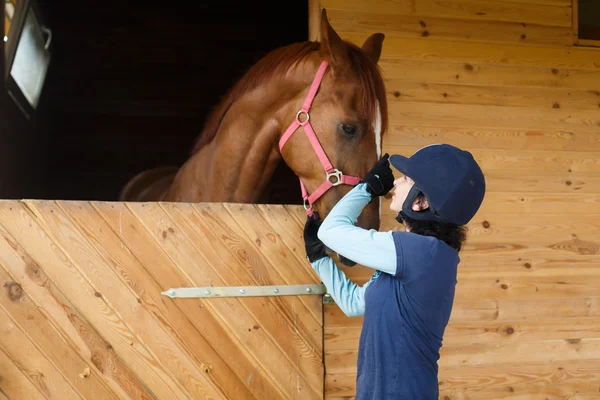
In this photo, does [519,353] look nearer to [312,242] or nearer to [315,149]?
[312,242]

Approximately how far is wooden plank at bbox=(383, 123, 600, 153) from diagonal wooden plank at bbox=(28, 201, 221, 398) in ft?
3.77

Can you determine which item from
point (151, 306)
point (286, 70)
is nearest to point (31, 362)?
point (151, 306)

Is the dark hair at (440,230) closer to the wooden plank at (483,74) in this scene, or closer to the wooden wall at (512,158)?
the wooden wall at (512,158)

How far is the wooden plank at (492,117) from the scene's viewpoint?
2314 mm

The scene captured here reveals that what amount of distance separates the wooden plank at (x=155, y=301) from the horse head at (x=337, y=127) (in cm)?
54

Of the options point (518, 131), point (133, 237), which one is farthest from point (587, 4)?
point (133, 237)

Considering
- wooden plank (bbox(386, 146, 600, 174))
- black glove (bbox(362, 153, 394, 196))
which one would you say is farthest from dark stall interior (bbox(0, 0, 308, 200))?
black glove (bbox(362, 153, 394, 196))

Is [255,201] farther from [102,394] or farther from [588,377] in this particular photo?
[588,377]

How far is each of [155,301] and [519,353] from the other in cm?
152

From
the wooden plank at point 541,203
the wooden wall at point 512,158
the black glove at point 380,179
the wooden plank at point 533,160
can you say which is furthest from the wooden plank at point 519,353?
the black glove at point 380,179

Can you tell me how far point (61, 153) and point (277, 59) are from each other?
3.83 metres

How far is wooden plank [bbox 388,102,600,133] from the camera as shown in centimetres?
231

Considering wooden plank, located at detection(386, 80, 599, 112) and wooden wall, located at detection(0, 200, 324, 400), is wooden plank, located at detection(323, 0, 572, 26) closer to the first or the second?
wooden plank, located at detection(386, 80, 599, 112)

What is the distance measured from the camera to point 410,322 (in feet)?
4.42
